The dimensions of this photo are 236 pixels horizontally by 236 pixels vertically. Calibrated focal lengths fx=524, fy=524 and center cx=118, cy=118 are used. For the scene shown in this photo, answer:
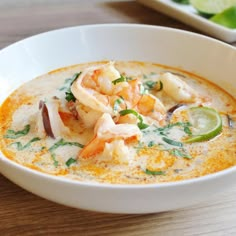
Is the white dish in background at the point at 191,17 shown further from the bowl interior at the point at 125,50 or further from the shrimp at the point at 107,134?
the shrimp at the point at 107,134

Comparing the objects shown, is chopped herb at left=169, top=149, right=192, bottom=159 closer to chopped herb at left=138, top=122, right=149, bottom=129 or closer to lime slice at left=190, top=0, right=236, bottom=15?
chopped herb at left=138, top=122, right=149, bottom=129

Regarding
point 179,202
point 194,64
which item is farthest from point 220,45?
point 179,202

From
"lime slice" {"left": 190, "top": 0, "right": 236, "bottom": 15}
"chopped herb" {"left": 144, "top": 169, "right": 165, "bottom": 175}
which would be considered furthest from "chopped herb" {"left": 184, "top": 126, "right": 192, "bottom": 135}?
"lime slice" {"left": 190, "top": 0, "right": 236, "bottom": 15}

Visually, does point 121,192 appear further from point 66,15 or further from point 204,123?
point 66,15

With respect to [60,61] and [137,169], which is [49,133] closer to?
[137,169]

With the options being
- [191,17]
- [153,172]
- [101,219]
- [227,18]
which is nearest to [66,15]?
[191,17]

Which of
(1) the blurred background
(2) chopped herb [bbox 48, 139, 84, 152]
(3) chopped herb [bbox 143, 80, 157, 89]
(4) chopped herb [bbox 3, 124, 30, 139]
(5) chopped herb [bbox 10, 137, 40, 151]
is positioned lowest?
(1) the blurred background

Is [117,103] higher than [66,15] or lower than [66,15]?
higher
